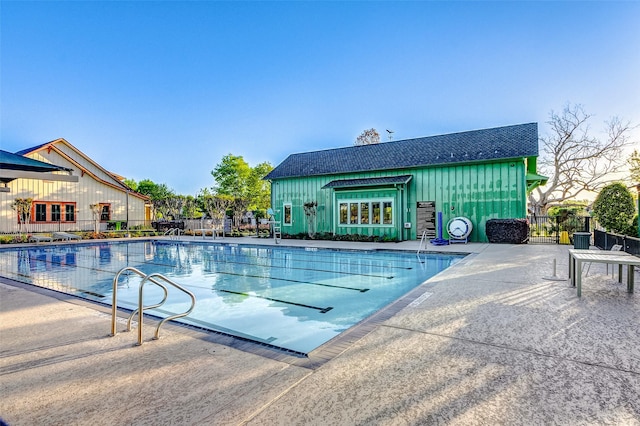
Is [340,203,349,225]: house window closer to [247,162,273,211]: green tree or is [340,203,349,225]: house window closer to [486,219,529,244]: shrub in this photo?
[486,219,529,244]: shrub

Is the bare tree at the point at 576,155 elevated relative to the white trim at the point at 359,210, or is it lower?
elevated

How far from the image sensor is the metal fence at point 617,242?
6.98 meters

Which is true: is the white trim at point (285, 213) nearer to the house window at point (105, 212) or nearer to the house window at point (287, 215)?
the house window at point (287, 215)

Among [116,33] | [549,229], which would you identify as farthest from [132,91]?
[549,229]

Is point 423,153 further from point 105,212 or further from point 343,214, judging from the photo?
point 105,212

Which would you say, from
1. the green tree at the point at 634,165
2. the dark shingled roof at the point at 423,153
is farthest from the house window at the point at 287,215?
the green tree at the point at 634,165

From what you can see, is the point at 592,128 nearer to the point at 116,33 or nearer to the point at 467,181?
the point at 467,181

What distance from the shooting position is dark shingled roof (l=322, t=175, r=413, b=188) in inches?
Result: 615

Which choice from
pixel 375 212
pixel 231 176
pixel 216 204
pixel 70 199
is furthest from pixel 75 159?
pixel 375 212

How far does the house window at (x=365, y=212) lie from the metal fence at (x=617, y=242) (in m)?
7.69

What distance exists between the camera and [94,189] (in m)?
23.3

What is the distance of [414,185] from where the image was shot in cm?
1616

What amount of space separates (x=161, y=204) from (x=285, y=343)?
26.9 m

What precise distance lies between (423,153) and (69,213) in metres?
22.6
